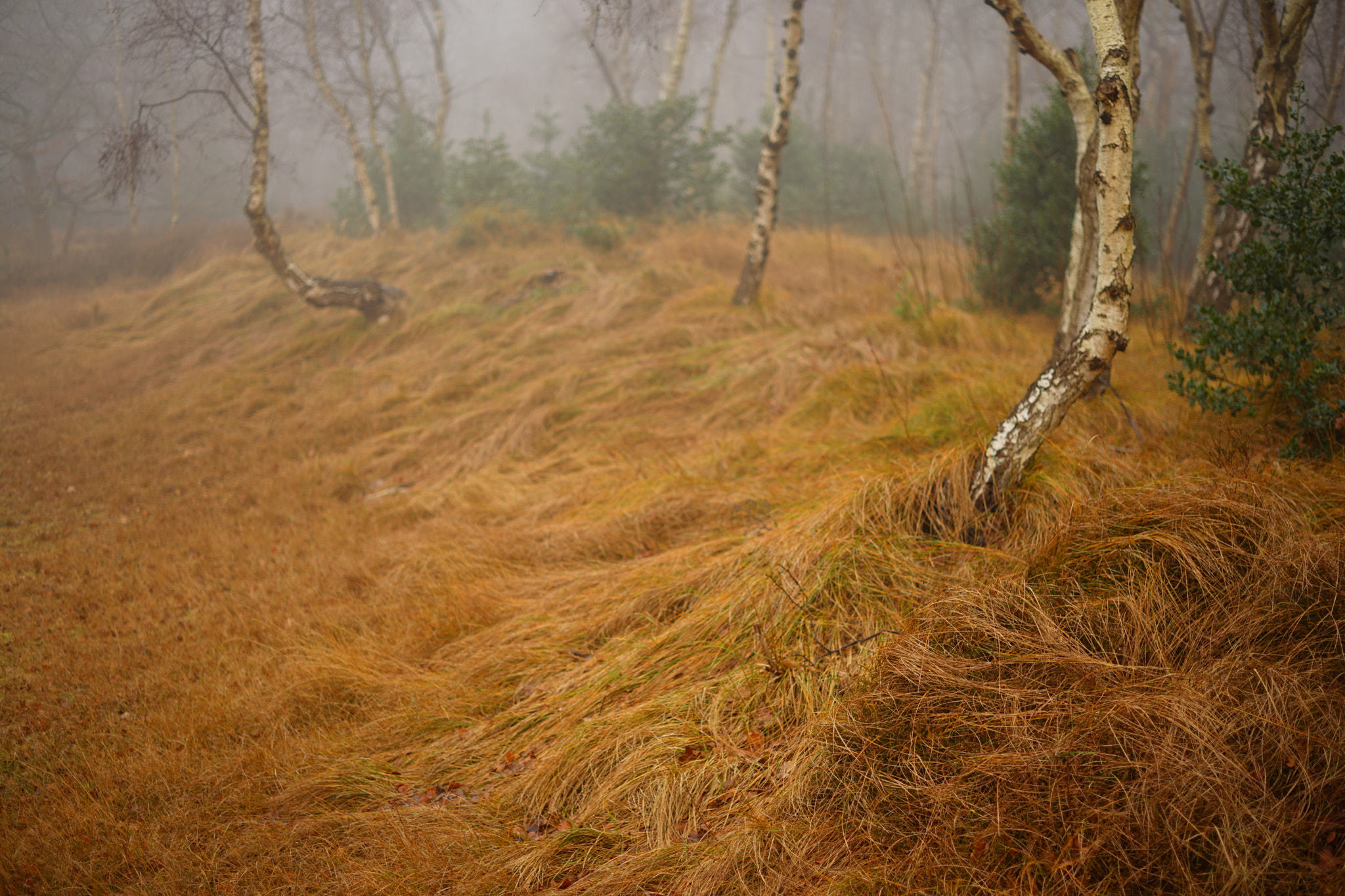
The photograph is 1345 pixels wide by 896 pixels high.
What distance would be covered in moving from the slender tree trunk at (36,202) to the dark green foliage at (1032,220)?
16.2m

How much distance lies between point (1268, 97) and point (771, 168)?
14.1 feet

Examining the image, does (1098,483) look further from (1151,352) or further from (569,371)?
(569,371)

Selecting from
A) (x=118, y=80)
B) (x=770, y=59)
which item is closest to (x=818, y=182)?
(x=770, y=59)

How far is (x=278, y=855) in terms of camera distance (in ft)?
7.23

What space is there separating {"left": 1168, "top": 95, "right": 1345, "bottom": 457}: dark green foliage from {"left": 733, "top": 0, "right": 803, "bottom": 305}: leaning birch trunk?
4614 mm

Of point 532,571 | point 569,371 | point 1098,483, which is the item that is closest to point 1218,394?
point 1098,483

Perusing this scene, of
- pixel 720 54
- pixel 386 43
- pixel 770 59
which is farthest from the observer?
pixel 770 59

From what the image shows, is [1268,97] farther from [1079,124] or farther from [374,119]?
[374,119]

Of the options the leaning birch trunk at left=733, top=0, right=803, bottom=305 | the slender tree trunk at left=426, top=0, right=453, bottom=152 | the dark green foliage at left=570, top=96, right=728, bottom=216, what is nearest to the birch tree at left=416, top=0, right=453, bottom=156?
the slender tree trunk at left=426, top=0, right=453, bottom=152

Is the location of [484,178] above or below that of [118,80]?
below

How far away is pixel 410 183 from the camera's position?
1656cm

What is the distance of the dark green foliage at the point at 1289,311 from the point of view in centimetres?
306

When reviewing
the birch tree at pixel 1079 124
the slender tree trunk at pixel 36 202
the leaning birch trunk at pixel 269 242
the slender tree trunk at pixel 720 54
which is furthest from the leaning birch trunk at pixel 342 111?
the birch tree at pixel 1079 124

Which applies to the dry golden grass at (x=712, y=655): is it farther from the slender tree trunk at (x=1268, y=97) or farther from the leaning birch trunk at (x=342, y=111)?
the leaning birch trunk at (x=342, y=111)
